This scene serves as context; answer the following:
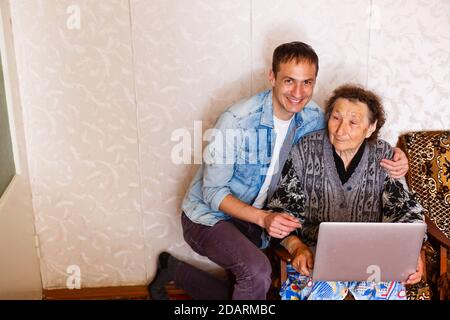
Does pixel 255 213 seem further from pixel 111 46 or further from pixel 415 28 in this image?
pixel 415 28

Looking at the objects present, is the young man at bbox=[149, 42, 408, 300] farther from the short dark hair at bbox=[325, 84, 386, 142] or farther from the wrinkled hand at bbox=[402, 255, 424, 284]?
the wrinkled hand at bbox=[402, 255, 424, 284]

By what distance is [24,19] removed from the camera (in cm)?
236

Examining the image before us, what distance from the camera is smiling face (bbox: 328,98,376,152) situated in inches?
85.4

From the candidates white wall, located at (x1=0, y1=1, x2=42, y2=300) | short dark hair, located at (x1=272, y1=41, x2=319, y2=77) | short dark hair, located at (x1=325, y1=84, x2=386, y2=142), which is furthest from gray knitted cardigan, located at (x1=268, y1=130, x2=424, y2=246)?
white wall, located at (x1=0, y1=1, x2=42, y2=300)

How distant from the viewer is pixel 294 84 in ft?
7.04

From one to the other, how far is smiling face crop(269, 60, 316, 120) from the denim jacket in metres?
0.08

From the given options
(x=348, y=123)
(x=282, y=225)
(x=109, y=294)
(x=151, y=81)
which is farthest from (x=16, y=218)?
(x=348, y=123)

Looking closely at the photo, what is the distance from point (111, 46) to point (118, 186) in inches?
25.0

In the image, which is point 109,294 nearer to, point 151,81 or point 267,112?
point 151,81

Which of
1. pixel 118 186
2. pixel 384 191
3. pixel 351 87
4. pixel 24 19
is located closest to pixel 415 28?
pixel 351 87

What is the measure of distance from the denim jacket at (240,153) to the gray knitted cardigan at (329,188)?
0.26 ft

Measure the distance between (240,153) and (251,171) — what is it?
0.10 meters

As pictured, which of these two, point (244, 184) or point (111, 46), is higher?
point (111, 46)
